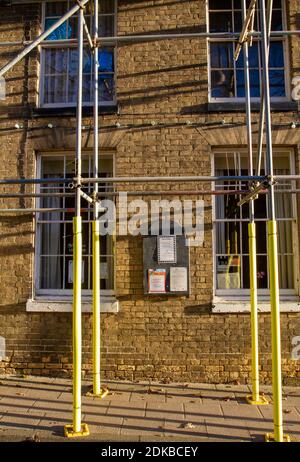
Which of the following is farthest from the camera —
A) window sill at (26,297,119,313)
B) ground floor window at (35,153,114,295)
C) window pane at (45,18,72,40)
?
window pane at (45,18,72,40)

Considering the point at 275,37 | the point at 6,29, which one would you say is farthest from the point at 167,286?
the point at 6,29

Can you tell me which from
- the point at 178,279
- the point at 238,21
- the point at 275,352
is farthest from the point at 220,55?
the point at 275,352

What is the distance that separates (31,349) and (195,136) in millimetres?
4109

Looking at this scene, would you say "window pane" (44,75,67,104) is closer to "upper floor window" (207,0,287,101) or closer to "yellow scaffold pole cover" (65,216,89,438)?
"upper floor window" (207,0,287,101)

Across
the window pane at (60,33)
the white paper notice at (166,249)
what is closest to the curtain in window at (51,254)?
the white paper notice at (166,249)

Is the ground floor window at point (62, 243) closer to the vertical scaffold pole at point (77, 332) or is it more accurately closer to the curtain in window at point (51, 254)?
the curtain in window at point (51, 254)

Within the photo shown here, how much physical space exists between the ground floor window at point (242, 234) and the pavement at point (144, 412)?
5.10ft

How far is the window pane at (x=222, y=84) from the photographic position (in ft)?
22.6

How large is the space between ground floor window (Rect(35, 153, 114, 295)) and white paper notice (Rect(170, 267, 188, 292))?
0.99 metres

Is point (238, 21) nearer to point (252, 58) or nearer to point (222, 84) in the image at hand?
point (252, 58)

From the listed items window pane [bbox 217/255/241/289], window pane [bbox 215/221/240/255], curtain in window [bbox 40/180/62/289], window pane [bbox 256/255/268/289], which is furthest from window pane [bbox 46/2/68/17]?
window pane [bbox 256/255/268/289]

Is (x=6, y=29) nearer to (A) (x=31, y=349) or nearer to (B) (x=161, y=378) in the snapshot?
(A) (x=31, y=349)

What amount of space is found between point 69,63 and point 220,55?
2523 millimetres

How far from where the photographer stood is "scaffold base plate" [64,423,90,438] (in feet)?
14.2
